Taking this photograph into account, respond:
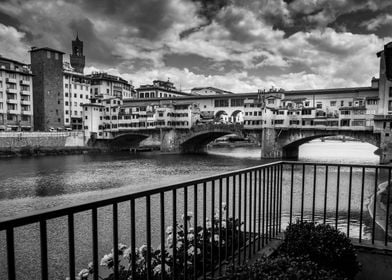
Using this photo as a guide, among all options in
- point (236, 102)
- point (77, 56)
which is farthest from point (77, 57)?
point (236, 102)

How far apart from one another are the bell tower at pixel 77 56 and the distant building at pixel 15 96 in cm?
3743

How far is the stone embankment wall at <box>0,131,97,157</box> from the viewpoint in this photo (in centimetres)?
4706

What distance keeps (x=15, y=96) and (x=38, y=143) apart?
45.3 feet

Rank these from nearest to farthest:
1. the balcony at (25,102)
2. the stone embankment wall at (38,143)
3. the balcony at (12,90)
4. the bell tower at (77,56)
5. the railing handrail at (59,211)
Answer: the railing handrail at (59,211) → the stone embankment wall at (38,143) → the balcony at (12,90) → the balcony at (25,102) → the bell tower at (77,56)

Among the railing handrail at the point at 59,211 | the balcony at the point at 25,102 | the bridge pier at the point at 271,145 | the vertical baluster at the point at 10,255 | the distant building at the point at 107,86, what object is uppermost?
the distant building at the point at 107,86

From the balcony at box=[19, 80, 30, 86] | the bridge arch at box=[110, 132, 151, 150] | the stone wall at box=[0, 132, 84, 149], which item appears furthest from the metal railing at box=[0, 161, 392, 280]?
the balcony at box=[19, 80, 30, 86]

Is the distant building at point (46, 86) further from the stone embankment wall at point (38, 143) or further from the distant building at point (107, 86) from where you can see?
the distant building at point (107, 86)

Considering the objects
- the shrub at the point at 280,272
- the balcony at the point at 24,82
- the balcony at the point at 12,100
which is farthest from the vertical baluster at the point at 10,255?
the balcony at the point at 24,82

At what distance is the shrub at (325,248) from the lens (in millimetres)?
3338

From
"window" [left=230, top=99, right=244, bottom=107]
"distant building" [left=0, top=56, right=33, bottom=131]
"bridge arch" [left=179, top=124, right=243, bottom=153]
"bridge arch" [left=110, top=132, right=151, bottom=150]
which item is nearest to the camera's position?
"bridge arch" [left=179, top=124, right=243, bottom=153]

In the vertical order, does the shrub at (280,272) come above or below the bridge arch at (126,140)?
above

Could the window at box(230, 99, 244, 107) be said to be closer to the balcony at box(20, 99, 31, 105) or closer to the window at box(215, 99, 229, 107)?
the window at box(215, 99, 229, 107)

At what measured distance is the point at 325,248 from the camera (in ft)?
11.1

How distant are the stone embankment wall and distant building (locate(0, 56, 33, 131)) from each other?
7755 millimetres
